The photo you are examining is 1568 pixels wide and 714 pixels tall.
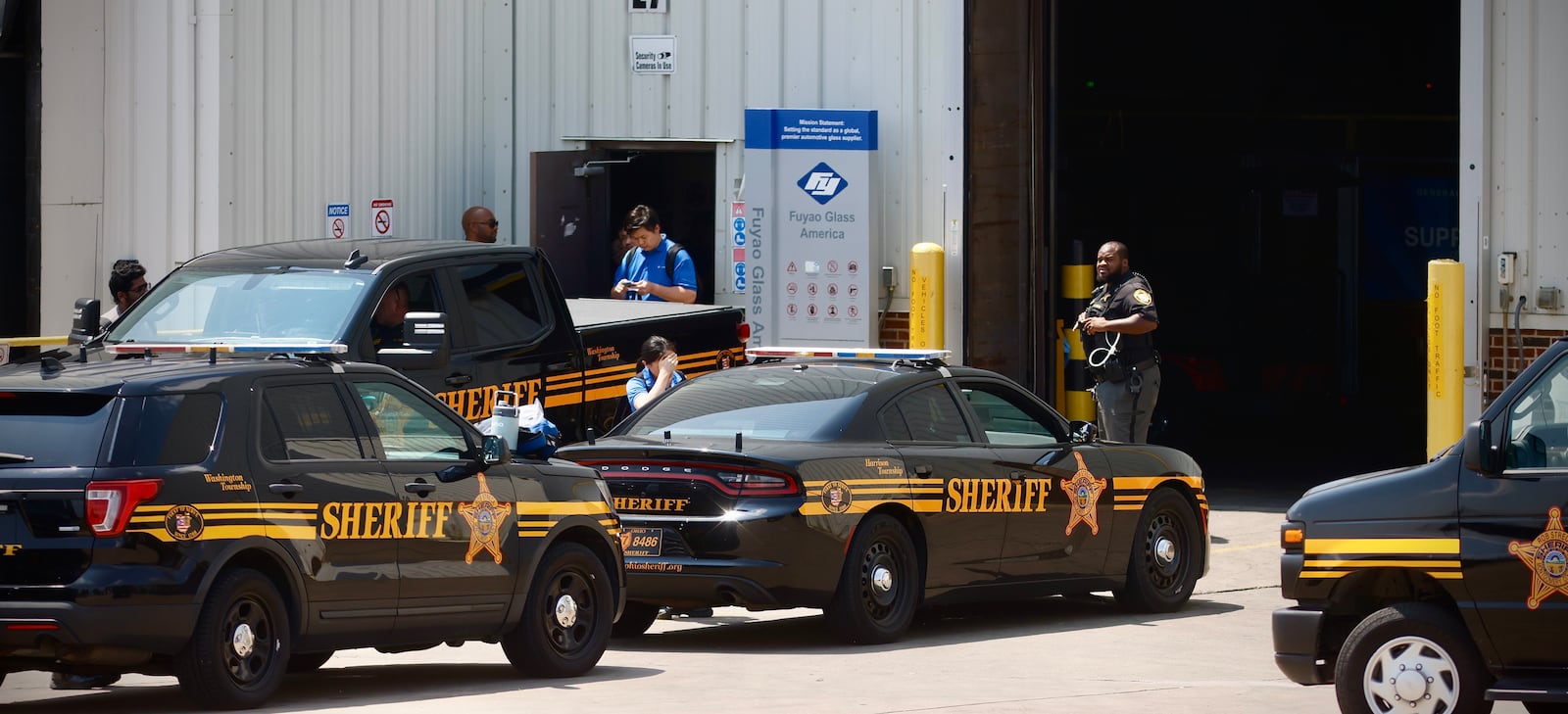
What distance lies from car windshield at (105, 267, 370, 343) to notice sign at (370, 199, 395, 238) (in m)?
5.60

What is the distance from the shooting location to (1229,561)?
15094mm

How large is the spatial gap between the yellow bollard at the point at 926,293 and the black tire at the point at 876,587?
6412 millimetres

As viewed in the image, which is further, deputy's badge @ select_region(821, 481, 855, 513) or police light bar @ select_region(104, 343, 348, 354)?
deputy's badge @ select_region(821, 481, 855, 513)

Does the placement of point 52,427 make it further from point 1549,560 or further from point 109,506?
point 1549,560

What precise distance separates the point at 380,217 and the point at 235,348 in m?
8.05

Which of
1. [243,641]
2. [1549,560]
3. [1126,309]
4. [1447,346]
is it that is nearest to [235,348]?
[243,641]

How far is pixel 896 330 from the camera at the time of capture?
719 inches

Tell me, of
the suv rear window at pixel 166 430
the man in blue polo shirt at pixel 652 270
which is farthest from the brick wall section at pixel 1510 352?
the suv rear window at pixel 166 430

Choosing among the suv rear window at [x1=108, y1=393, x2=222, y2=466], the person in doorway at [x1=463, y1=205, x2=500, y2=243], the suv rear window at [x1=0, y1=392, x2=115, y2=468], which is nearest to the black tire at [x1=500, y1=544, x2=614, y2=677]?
the suv rear window at [x1=108, y1=393, x2=222, y2=466]

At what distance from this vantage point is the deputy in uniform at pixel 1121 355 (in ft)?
51.8

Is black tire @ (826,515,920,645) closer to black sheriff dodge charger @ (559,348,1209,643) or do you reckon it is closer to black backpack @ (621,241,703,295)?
black sheriff dodge charger @ (559,348,1209,643)

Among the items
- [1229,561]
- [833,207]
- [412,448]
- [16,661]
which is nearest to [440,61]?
[833,207]

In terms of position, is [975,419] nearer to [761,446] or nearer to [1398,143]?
[761,446]

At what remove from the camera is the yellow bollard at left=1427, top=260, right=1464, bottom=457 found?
15.9 m
